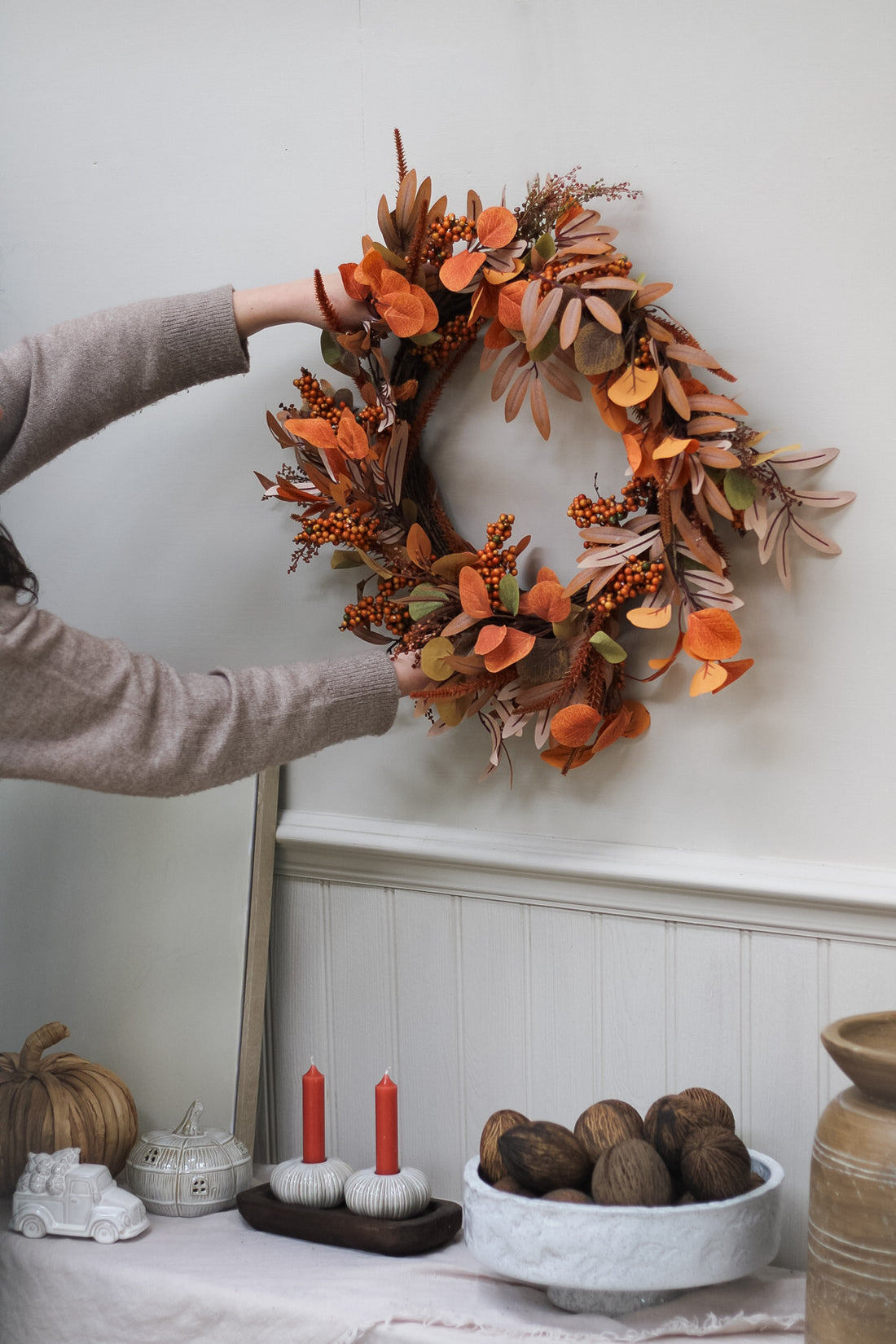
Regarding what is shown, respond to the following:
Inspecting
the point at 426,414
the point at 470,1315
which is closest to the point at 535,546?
the point at 426,414

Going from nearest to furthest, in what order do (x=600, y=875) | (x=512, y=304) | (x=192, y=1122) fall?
(x=512, y=304) < (x=600, y=875) < (x=192, y=1122)

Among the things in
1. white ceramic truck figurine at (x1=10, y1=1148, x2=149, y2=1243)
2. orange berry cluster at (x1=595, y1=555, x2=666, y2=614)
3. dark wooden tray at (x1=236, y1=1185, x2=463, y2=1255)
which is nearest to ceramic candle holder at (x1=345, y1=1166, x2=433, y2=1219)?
dark wooden tray at (x1=236, y1=1185, x2=463, y2=1255)

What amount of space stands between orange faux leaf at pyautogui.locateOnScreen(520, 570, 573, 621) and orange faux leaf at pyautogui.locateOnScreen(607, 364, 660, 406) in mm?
159

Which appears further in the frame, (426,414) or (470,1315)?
(426,414)

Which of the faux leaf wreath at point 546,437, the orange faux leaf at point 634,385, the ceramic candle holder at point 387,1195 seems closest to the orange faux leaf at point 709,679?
the faux leaf wreath at point 546,437

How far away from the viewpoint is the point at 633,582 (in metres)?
1.00

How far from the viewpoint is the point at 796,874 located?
1019 mm

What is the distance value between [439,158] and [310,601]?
0.48 metres

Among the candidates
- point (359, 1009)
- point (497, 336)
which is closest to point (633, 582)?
point (497, 336)

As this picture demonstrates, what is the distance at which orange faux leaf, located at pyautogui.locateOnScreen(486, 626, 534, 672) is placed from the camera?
102 cm

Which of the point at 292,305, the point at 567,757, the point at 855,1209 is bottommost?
the point at 855,1209

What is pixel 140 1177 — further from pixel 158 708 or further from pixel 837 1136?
pixel 837 1136

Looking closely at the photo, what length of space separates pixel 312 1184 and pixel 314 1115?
0.21ft

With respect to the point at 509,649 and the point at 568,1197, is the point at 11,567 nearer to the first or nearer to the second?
the point at 509,649
